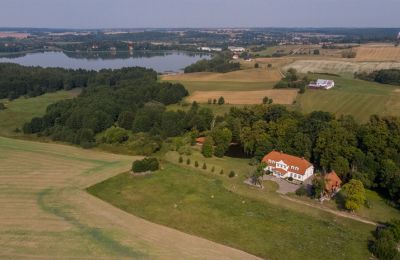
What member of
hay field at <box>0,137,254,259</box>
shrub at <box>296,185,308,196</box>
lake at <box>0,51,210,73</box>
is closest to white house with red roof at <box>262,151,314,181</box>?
shrub at <box>296,185,308,196</box>

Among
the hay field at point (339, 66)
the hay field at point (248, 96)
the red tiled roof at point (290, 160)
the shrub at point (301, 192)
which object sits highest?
the hay field at point (339, 66)

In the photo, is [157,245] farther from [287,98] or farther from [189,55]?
[189,55]

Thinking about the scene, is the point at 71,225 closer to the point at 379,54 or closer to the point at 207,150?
the point at 207,150

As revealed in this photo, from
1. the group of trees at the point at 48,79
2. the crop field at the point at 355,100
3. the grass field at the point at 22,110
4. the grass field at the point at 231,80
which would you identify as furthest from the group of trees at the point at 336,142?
the group of trees at the point at 48,79

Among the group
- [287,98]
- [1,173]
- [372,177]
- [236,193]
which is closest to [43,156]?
[1,173]

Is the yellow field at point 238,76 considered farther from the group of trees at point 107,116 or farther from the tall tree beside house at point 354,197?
the tall tree beside house at point 354,197
